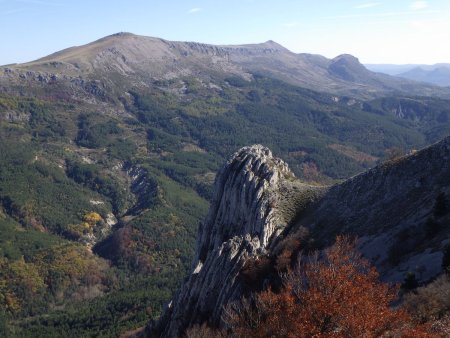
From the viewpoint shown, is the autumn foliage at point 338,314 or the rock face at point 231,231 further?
the rock face at point 231,231

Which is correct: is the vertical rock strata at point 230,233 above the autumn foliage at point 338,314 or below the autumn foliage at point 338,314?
below

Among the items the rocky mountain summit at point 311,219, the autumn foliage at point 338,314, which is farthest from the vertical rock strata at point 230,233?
the autumn foliage at point 338,314

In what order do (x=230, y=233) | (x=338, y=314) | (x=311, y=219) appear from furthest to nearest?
(x=230, y=233), (x=311, y=219), (x=338, y=314)

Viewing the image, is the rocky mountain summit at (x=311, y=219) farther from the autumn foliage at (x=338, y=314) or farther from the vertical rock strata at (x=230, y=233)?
the autumn foliage at (x=338, y=314)

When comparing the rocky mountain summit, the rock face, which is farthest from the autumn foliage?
the rock face

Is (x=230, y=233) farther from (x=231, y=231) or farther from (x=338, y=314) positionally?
(x=338, y=314)

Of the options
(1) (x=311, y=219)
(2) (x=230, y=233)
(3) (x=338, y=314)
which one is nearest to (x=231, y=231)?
(2) (x=230, y=233)

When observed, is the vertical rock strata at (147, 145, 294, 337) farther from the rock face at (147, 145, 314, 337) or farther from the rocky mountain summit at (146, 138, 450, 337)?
the rocky mountain summit at (146, 138, 450, 337)
